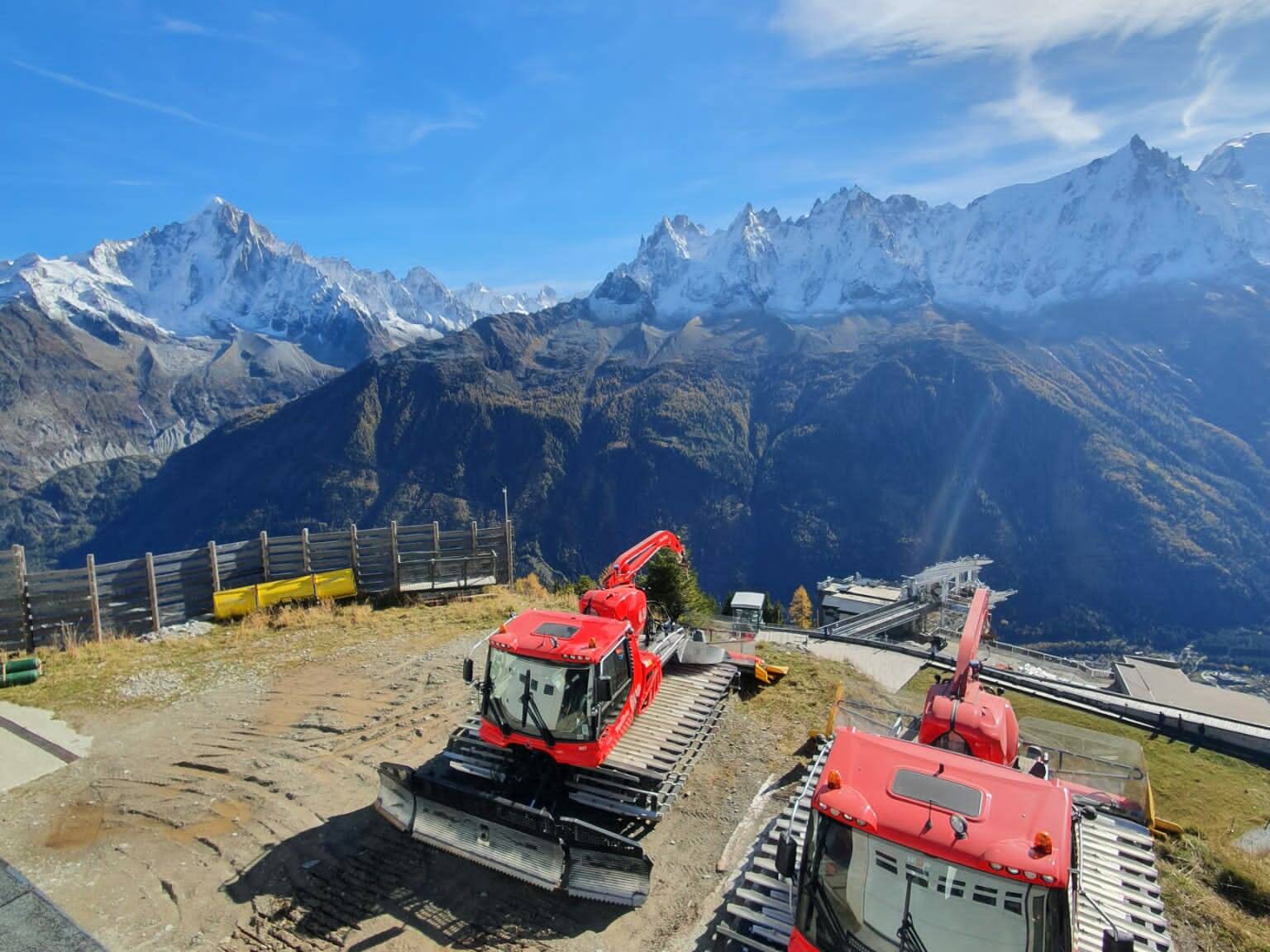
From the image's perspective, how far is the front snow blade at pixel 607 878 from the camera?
763cm

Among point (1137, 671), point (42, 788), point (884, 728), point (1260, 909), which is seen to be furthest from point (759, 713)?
point (1137, 671)

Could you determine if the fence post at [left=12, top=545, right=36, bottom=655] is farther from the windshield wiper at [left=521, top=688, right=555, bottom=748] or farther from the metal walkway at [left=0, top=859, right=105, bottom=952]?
the metal walkway at [left=0, top=859, right=105, bottom=952]

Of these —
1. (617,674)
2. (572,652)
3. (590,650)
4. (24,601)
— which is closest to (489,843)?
(572,652)

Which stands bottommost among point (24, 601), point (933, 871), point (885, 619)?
point (885, 619)

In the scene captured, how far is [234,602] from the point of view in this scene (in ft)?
62.2

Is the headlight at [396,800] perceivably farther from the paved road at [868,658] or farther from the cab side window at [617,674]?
the paved road at [868,658]

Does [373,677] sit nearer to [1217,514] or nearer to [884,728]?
[884,728]

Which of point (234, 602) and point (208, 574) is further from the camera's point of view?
point (208, 574)

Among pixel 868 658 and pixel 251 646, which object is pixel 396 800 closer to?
pixel 251 646

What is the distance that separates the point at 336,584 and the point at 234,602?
269cm

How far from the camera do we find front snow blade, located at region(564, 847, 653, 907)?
7633 mm

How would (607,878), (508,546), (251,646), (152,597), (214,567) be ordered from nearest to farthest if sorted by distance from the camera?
(607,878) < (251,646) < (152,597) < (214,567) < (508,546)

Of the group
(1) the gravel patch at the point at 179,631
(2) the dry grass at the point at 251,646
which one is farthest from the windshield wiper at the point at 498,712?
(1) the gravel patch at the point at 179,631

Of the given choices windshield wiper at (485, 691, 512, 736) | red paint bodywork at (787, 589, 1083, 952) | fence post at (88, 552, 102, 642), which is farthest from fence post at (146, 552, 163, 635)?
red paint bodywork at (787, 589, 1083, 952)
